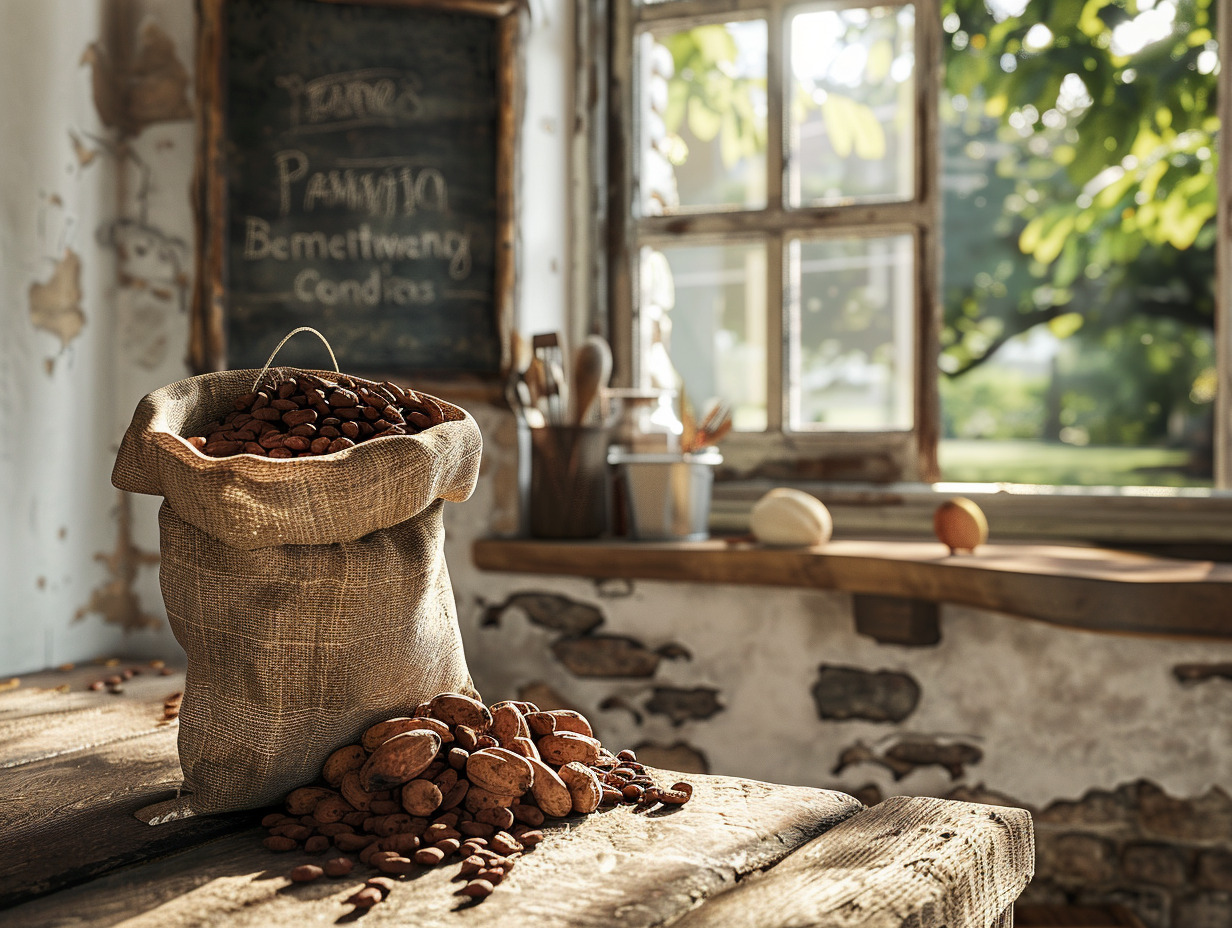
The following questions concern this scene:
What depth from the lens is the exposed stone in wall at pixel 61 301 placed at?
181 cm

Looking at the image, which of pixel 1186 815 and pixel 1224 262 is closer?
pixel 1186 815

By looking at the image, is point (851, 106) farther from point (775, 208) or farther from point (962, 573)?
point (962, 573)

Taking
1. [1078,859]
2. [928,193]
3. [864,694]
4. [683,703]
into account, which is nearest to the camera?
[1078,859]

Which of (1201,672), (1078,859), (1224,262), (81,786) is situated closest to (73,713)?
(81,786)

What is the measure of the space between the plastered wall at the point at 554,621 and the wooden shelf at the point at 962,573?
9cm

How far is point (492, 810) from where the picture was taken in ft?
2.70

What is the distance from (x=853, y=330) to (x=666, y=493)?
60cm

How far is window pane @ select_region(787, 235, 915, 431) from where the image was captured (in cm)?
221

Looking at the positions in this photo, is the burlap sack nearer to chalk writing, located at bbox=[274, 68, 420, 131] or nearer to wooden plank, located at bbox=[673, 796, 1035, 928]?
wooden plank, located at bbox=[673, 796, 1035, 928]

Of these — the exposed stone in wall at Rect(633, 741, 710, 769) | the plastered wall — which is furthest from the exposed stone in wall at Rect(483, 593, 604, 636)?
the exposed stone in wall at Rect(633, 741, 710, 769)

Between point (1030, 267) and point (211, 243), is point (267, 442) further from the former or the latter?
point (1030, 267)

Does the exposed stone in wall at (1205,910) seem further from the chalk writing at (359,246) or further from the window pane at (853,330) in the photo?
the chalk writing at (359,246)

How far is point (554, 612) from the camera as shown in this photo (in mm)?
2080

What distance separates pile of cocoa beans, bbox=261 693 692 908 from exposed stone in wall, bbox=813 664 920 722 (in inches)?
41.1
